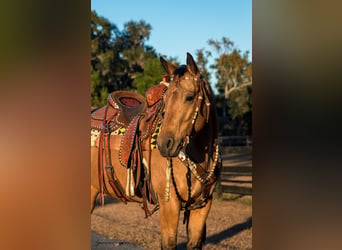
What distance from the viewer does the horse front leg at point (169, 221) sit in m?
2.89

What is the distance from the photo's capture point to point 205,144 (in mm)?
2971

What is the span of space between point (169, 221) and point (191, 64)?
4.00ft

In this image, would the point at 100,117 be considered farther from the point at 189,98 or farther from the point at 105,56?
the point at 105,56

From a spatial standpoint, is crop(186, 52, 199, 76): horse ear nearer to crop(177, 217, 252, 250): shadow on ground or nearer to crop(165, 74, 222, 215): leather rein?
crop(165, 74, 222, 215): leather rein

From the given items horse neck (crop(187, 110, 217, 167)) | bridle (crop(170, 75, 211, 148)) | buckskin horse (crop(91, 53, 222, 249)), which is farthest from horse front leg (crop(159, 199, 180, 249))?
bridle (crop(170, 75, 211, 148))

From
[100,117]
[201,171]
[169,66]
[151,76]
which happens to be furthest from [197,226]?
[151,76]

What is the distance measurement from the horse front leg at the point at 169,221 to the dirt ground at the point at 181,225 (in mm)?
1666

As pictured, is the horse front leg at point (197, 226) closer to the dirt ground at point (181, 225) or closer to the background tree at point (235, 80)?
the dirt ground at point (181, 225)

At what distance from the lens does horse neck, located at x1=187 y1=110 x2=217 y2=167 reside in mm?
2900

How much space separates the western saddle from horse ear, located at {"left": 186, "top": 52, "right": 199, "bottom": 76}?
473 mm
